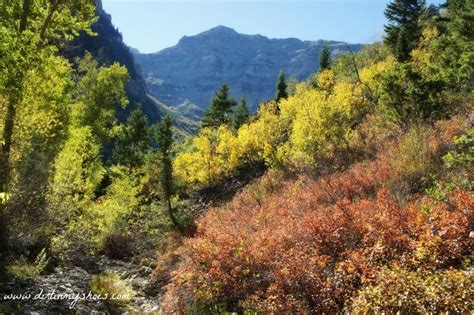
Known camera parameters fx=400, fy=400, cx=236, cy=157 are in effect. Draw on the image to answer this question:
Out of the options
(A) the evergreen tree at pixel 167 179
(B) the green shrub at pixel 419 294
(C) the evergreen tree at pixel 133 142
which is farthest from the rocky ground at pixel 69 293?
(C) the evergreen tree at pixel 133 142

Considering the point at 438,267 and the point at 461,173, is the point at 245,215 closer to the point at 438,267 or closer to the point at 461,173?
the point at 461,173

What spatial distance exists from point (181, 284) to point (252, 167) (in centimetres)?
2407

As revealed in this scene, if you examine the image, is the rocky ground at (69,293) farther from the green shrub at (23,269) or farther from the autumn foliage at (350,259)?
the autumn foliage at (350,259)

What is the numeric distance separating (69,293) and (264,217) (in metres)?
9.94

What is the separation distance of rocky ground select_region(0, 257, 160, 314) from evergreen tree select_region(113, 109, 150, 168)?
26146 millimetres

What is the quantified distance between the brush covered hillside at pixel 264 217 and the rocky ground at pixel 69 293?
56mm

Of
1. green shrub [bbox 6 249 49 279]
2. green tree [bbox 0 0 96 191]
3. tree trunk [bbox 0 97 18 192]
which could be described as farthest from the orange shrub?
green tree [bbox 0 0 96 191]

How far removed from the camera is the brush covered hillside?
9.73 meters

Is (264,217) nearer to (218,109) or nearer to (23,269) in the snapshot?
(23,269)

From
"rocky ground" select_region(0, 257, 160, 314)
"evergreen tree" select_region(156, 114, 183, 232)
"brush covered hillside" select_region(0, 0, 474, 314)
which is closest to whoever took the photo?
"rocky ground" select_region(0, 257, 160, 314)

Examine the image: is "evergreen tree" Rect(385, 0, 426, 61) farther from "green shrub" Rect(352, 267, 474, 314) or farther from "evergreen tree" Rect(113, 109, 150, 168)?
"green shrub" Rect(352, 267, 474, 314)

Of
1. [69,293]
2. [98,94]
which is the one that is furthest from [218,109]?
[69,293]

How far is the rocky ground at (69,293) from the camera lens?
375 inches

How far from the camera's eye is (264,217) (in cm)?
1900
